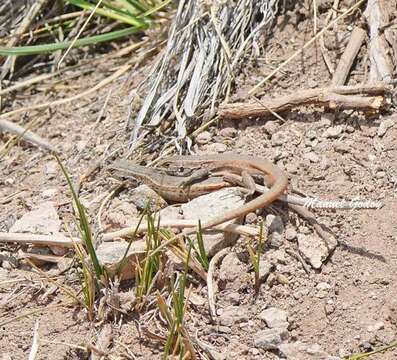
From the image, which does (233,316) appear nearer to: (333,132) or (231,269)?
(231,269)

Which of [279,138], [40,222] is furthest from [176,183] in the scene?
[40,222]

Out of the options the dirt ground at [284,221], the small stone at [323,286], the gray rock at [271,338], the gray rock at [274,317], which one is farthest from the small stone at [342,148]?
the gray rock at [271,338]

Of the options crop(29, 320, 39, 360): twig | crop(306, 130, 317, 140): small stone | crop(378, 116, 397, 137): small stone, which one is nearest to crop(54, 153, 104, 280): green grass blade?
crop(29, 320, 39, 360): twig

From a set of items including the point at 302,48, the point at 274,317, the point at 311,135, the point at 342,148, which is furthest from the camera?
the point at 302,48

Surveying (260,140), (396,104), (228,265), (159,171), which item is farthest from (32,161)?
(396,104)

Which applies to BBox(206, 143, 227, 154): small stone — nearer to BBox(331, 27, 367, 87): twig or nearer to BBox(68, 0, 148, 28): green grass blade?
BBox(331, 27, 367, 87): twig

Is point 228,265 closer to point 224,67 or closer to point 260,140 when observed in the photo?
point 260,140
